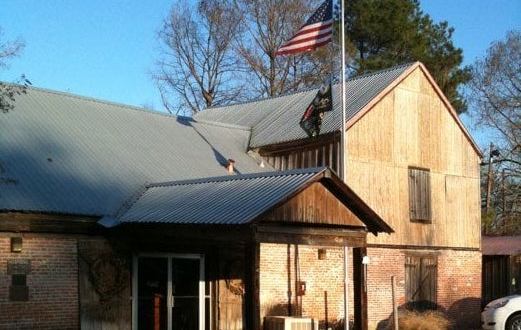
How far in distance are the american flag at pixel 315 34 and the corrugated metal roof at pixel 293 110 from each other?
2967 mm

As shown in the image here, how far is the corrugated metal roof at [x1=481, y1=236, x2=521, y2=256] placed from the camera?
29.9 meters

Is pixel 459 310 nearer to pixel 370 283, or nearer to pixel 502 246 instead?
pixel 370 283

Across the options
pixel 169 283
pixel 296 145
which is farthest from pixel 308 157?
pixel 169 283

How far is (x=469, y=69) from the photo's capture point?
147ft

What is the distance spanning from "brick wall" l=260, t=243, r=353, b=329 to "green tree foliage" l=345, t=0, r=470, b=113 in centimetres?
2289

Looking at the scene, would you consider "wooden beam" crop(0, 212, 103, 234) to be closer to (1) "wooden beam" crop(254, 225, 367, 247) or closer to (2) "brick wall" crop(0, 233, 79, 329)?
(2) "brick wall" crop(0, 233, 79, 329)

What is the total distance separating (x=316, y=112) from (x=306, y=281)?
4684mm

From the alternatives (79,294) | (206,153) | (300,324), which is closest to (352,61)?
(206,153)

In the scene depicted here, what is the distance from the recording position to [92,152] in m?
18.9

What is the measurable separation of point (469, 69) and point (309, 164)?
25.0 meters

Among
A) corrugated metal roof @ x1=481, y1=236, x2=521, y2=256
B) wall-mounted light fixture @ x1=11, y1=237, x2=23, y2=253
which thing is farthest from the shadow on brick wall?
wall-mounted light fixture @ x1=11, y1=237, x2=23, y2=253

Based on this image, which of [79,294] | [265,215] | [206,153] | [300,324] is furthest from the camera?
[206,153]

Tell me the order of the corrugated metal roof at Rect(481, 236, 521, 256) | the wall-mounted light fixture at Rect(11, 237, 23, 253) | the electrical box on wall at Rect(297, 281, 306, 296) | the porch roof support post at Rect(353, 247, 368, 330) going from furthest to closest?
the corrugated metal roof at Rect(481, 236, 521, 256), the electrical box on wall at Rect(297, 281, 306, 296), the porch roof support post at Rect(353, 247, 368, 330), the wall-mounted light fixture at Rect(11, 237, 23, 253)

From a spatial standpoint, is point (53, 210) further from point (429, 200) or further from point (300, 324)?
point (429, 200)
